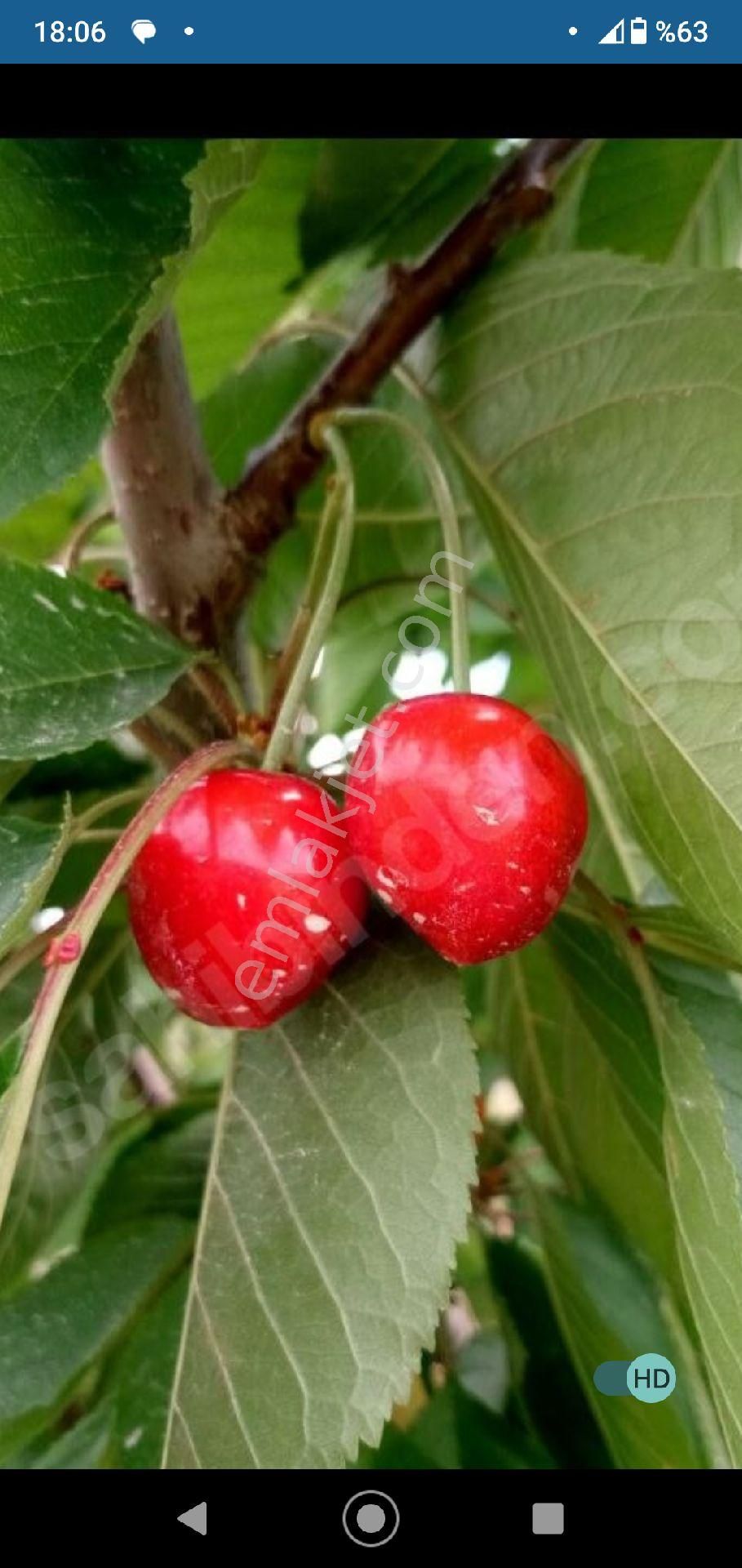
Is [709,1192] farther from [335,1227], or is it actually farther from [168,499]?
[168,499]

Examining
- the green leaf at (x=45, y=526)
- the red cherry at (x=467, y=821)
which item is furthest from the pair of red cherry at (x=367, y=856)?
the green leaf at (x=45, y=526)

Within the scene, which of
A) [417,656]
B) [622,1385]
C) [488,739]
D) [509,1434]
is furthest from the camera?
[417,656]

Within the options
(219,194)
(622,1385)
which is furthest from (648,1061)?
(219,194)

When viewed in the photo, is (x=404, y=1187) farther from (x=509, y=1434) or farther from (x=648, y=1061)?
(x=509, y=1434)

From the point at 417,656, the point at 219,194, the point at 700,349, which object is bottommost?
the point at 417,656
